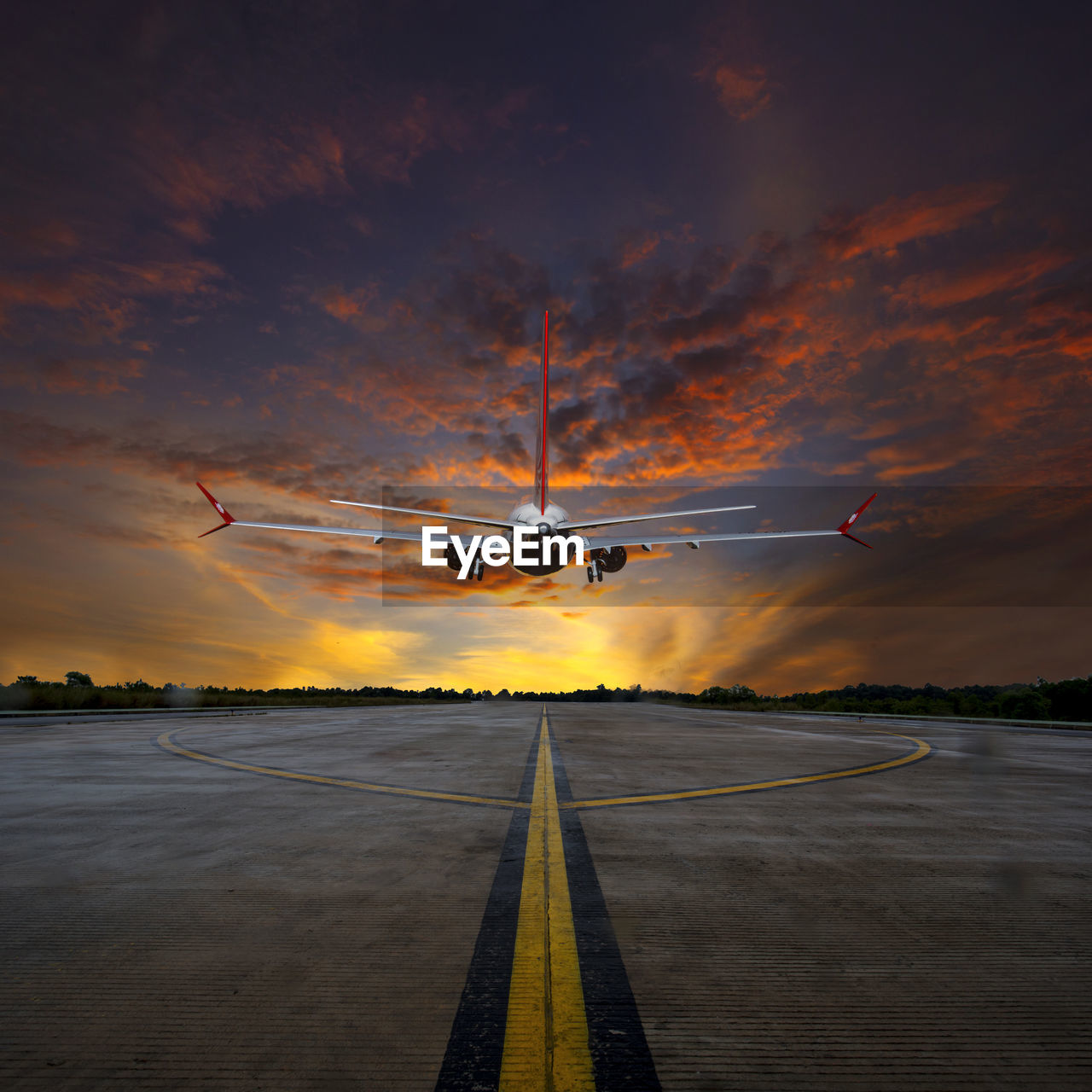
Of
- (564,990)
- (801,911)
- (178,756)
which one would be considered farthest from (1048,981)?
(178,756)

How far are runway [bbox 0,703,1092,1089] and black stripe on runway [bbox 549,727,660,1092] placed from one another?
2cm

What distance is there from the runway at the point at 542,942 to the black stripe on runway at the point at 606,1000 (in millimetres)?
16

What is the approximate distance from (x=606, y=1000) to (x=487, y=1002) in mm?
477

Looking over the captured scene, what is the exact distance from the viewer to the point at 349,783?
788 cm

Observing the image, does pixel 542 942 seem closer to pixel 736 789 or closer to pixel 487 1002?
pixel 487 1002

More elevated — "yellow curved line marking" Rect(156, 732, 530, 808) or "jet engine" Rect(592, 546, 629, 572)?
"jet engine" Rect(592, 546, 629, 572)

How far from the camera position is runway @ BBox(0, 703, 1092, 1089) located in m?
2.23

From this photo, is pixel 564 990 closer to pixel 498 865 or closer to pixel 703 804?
pixel 498 865

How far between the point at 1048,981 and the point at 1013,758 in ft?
40.1

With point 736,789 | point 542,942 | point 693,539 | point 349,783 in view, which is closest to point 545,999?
point 542,942

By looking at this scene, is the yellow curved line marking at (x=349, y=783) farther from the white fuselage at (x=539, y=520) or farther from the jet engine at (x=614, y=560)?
the jet engine at (x=614, y=560)

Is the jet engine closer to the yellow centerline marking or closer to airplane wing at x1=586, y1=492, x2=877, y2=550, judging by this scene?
airplane wing at x1=586, y1=492, x2=877, y2=550

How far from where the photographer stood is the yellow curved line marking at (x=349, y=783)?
6.75 metres

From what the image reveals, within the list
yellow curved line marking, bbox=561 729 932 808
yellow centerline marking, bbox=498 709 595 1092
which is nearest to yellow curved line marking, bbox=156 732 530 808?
yellow curved line marking, bbox=561 729 932 808
